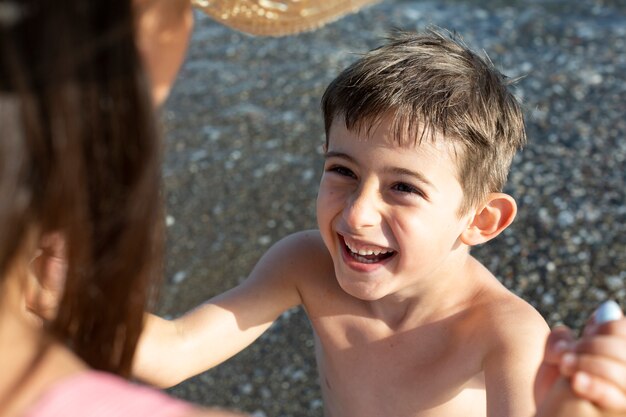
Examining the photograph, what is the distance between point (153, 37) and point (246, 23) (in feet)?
2.29

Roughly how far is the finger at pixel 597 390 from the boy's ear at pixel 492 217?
3.03 ft

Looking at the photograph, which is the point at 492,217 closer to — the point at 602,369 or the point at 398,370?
the point at 398,370

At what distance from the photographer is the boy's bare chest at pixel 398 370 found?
2219mm

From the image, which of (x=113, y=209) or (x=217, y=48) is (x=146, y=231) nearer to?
(x=113, y=209)

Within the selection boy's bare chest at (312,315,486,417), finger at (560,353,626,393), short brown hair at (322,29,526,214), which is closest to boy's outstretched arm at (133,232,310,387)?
boy's bare chest at (312,315,486,417)

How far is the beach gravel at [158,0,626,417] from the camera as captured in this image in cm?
349

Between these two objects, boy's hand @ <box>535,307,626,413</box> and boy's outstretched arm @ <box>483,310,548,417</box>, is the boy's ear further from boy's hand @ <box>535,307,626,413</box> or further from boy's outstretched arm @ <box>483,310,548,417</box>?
boy's hand @ <box>535,307,626,413</box>

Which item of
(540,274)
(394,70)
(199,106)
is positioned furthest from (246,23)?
(199,106)

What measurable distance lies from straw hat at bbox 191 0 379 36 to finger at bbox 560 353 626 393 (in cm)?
78

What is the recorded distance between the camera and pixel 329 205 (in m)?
2.11

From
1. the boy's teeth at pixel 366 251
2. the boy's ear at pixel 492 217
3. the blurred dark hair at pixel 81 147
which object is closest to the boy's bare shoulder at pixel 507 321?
the boy's ear at pixel 492 217

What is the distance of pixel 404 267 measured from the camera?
83.3 inches

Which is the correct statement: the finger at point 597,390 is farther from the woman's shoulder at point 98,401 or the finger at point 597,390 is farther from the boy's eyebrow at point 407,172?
the boy's eyebrow at point 407,172

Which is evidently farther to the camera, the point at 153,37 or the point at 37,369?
the point at 153,37
